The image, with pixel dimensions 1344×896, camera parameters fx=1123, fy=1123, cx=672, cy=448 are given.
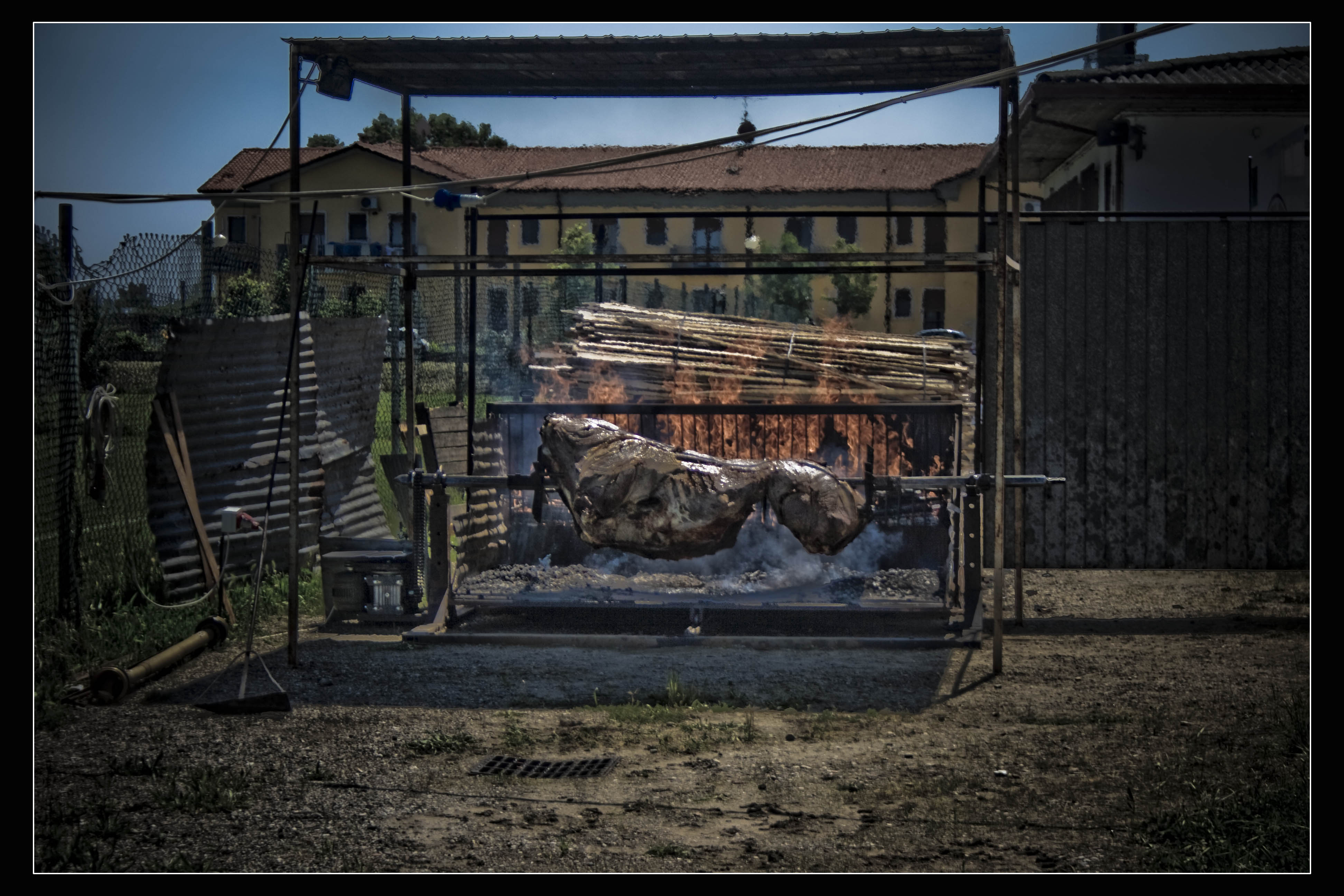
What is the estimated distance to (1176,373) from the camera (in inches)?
403

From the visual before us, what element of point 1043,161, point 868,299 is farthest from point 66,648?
point 868,299

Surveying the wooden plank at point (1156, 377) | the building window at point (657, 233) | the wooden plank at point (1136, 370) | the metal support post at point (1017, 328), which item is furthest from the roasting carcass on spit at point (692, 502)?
the building window at point (657, 233)

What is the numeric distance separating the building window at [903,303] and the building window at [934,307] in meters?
0.65

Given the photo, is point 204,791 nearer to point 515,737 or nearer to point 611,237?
point 515,737

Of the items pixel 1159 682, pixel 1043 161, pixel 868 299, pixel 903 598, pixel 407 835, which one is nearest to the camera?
pixel 407 835

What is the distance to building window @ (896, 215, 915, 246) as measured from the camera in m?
45.7

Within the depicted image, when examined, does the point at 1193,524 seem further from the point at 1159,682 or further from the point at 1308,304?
the point at 1159,682

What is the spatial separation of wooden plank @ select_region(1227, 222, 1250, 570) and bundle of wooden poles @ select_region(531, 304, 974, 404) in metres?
2.30

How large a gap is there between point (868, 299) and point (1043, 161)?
2435cm

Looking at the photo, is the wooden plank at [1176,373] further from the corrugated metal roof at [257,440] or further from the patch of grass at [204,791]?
the patch of grass at [204,791]

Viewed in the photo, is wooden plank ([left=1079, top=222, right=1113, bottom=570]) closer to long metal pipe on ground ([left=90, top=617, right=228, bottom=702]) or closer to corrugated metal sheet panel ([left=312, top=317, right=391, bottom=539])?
corrugated metal sheet panel ([left=312, top=317, right=391, bottom=539])

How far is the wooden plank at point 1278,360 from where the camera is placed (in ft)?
33.3

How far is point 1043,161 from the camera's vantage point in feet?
61.1

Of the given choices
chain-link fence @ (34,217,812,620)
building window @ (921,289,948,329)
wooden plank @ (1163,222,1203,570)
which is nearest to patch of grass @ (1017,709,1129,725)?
chain-link fence @ (34,217,812,620)
